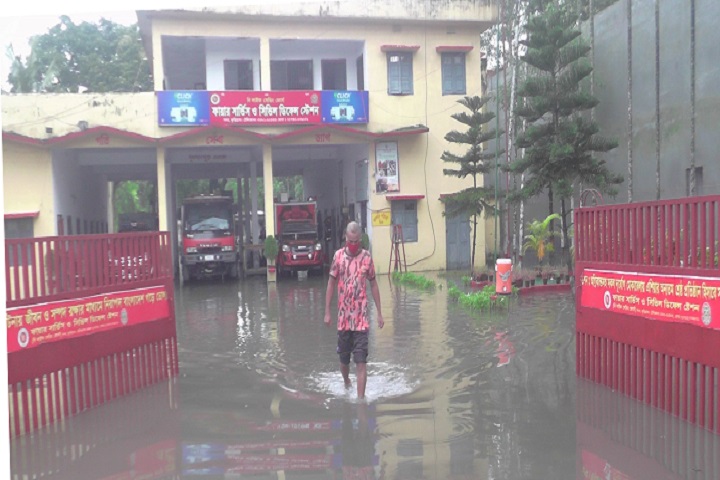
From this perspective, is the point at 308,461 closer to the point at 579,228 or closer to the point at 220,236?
the point at 579,228

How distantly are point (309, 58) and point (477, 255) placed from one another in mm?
9180

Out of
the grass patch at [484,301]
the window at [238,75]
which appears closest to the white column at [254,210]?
the window at [238,75]

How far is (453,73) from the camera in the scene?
83.0 feet

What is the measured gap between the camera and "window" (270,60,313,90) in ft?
85.9

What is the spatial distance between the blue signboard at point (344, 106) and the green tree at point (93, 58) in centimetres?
1718

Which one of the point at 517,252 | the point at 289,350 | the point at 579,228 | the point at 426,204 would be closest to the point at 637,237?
the point at 579,228

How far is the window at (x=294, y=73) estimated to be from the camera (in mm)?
26172

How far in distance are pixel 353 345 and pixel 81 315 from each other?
2.68 m

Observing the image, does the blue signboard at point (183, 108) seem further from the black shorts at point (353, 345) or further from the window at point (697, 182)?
the black shorts at point (353, 345)

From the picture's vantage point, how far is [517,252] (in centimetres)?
2336

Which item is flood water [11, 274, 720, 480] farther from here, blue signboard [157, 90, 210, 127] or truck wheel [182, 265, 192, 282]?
truck wheel [182, 265, 192, 282]

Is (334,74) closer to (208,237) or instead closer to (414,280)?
(208,237)

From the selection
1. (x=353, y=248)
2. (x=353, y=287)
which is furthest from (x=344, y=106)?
(x=353, y=287)

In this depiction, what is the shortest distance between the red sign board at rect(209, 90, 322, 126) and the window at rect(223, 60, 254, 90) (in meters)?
2.21
